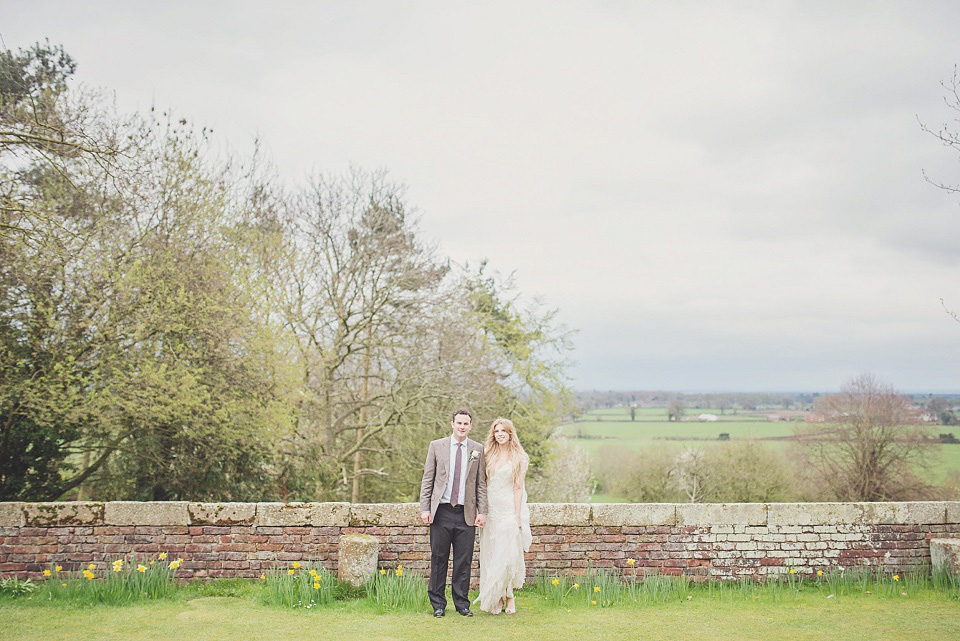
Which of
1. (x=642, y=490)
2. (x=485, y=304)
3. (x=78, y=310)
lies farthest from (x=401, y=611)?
(x=642, y=490)

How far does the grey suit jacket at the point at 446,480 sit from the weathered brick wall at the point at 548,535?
112cm

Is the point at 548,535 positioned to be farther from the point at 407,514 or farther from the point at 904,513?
the point at 904,513

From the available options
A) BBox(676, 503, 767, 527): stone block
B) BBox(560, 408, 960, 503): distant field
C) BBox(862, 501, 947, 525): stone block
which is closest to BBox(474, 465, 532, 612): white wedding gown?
BBox(676, 503, 767, 527): stone block

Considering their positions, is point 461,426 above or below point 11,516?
above

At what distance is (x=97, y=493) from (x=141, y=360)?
11.2 ft

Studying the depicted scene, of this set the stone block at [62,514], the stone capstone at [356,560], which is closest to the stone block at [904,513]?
the stone capstone at [356,560]

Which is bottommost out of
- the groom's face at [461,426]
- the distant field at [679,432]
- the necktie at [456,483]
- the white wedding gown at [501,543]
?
the distant field at [679,432]

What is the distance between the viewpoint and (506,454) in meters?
6.43

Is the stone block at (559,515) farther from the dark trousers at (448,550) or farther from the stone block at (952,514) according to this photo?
the stone block at (952,514)

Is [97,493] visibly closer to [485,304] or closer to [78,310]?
[78,310]

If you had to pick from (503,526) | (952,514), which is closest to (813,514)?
(952,514)

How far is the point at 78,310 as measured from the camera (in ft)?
37.8

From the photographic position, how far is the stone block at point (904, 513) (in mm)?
7914

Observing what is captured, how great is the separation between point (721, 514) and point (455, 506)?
3212 mm
